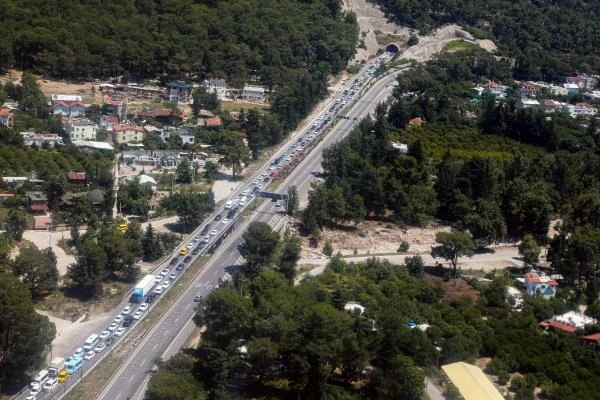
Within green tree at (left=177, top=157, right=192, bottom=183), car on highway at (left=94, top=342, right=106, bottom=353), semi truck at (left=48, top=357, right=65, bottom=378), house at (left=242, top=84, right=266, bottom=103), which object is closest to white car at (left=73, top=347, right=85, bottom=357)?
car on highway at (left=94, top=342, right=106, bottom=353)

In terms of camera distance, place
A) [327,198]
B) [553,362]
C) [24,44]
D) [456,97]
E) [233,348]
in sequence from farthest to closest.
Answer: [456,97] < [24,44] < [327,198] < [553,362] < [233,348]

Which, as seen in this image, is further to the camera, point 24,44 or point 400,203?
point 24,44

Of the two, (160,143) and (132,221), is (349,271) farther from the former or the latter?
(160,143)

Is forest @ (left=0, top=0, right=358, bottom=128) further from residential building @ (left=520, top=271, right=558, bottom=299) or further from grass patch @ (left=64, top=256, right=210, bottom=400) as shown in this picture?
residential building @ (left=520, top=271, right=558, bottom=299)

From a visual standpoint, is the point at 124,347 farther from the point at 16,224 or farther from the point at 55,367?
the point at 16,224

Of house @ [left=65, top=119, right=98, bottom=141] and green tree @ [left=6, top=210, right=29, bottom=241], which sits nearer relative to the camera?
green tree @ [left=6, top=210, right=29, bottom=241]

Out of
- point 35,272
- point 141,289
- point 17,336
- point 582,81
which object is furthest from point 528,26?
point 17,336

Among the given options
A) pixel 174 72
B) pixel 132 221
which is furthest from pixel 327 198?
pixel 174 72
